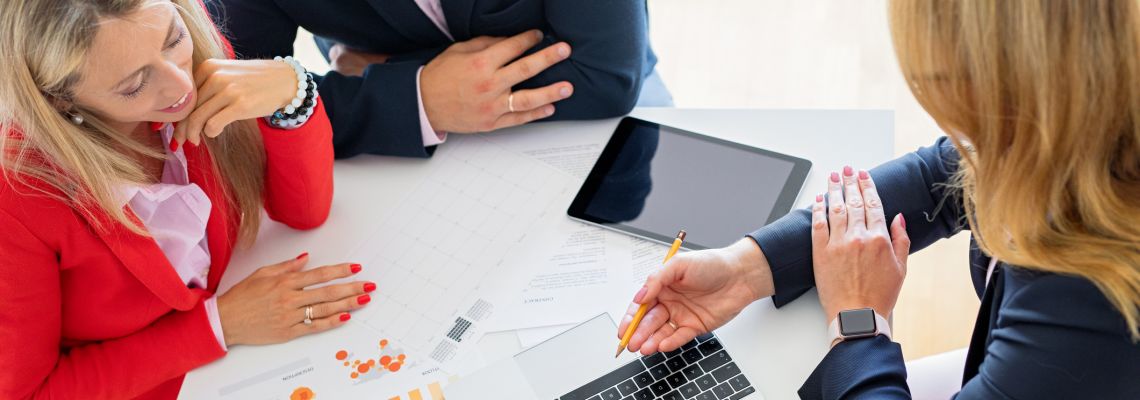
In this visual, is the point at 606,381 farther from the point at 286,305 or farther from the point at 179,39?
the point at 179,39

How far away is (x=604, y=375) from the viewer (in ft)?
3.75

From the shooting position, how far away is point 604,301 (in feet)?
3.99

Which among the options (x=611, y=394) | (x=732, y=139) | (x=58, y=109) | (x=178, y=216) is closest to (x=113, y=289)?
(x=178, y=216)

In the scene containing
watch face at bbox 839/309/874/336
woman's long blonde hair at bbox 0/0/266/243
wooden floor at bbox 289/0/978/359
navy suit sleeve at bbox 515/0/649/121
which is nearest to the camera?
woman's long blonde hair at bbox 0/0/266/243

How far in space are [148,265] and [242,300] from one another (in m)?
0.13

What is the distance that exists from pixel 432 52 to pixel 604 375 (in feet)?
2.14

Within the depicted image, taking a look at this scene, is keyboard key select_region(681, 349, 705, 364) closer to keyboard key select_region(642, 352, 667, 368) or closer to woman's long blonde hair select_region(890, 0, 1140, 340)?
keyboard key select_region(642, 352, 667, 368)

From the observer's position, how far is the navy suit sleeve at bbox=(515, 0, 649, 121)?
1374 millimetres

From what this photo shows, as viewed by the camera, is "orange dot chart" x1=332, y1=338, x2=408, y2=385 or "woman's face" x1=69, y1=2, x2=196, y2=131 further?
"orange dot chart" x1=332, y1=338, x2=408, y2=385

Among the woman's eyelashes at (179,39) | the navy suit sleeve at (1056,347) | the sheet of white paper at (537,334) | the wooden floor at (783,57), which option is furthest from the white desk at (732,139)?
the wooden floor at (783,57)

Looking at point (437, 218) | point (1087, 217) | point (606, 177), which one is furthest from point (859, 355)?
point (437, 218)

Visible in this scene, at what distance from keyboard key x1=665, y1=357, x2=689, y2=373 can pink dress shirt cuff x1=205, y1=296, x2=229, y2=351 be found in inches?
22.8

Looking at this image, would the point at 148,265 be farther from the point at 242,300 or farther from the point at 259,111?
the point at 259,111

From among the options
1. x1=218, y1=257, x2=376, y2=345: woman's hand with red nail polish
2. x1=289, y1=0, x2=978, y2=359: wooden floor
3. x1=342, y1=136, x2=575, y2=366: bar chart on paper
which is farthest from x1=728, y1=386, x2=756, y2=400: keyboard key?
x1=289, y1=0, x2=978, y2=359: wooden floor
